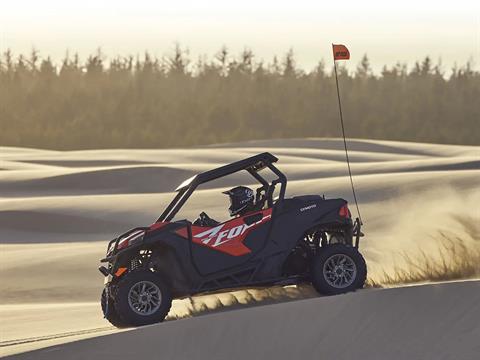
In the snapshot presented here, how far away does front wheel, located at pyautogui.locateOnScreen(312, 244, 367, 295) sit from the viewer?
469 inches

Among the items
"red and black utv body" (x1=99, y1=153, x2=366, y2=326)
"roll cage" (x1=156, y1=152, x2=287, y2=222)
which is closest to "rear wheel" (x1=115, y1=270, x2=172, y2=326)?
"red and black utv body" (x1=99, y1=153, x2=366, y2=326)

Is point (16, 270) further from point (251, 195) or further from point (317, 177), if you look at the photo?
point (317, 177)

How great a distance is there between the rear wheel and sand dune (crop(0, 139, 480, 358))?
0.77 meters

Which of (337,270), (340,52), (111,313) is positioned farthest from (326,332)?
(340,52)

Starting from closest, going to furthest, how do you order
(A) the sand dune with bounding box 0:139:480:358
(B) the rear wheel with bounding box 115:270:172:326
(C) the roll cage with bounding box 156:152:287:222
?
(B) the rear wheel with bounding box 115:270:172:326 → (C) the roll cage with bounding box 156:152:287:222 → (A) the sand dune with bounding box 0:139:480:358

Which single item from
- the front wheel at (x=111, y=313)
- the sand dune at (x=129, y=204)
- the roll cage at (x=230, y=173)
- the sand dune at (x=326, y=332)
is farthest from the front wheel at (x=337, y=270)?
the front wheel at (x=111, y=313)

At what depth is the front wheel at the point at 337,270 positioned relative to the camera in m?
11.9

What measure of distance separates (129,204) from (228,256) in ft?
46.2

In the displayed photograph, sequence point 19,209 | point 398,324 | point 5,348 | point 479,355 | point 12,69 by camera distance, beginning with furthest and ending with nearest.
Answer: point 12,69 < point 19,209 < point 5,348 < point 398,324 < point 479,355

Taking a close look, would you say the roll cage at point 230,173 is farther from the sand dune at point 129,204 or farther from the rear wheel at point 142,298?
the sand dune at point 129,204

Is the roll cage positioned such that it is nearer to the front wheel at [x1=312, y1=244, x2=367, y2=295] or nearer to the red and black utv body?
the red and black utv body

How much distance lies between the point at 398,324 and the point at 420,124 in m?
43.3

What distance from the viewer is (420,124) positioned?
5303 centimetres

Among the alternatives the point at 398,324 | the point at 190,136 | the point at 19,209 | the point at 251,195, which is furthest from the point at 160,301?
the point at 190,136
